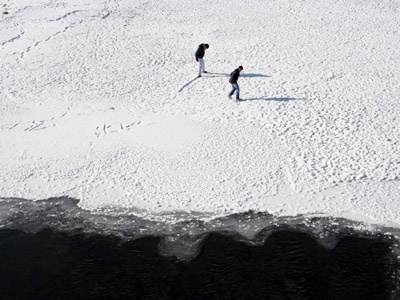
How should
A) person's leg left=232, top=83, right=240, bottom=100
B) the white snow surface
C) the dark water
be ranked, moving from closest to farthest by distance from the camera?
the dark water → the white snow surface → person's leg left=232, top=83, right=240, bottom=100

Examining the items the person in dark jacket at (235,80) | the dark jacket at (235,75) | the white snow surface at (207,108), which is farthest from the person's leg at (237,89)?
the white snow surface at (207,108)

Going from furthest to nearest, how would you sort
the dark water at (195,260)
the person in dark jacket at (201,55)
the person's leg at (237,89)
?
the person in dark jacket at (201,55)
the person's leg at (237,89)
the dark water at (195,260)

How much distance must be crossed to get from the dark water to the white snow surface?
1.05 meters

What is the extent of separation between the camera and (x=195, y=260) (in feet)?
49.1

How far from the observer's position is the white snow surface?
58.7ft

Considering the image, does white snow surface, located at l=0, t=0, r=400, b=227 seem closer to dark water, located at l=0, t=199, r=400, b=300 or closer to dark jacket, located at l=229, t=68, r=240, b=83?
dark water, located at l=0, t=199, r=400, b=300

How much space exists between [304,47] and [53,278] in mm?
19462

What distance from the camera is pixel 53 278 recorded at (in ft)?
47.4

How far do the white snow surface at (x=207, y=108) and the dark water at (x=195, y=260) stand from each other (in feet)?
3.46

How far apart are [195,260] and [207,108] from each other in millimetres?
9374

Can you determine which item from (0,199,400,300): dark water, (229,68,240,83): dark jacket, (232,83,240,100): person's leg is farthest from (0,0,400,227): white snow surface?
(229,68,240,83): dark jacket

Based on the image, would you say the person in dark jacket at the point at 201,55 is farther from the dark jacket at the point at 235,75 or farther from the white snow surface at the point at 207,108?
the dark jacket at the point at 235,75

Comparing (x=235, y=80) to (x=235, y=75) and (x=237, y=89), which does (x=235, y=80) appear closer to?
(x=235, y=75)

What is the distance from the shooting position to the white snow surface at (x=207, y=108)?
1789 centimetres
